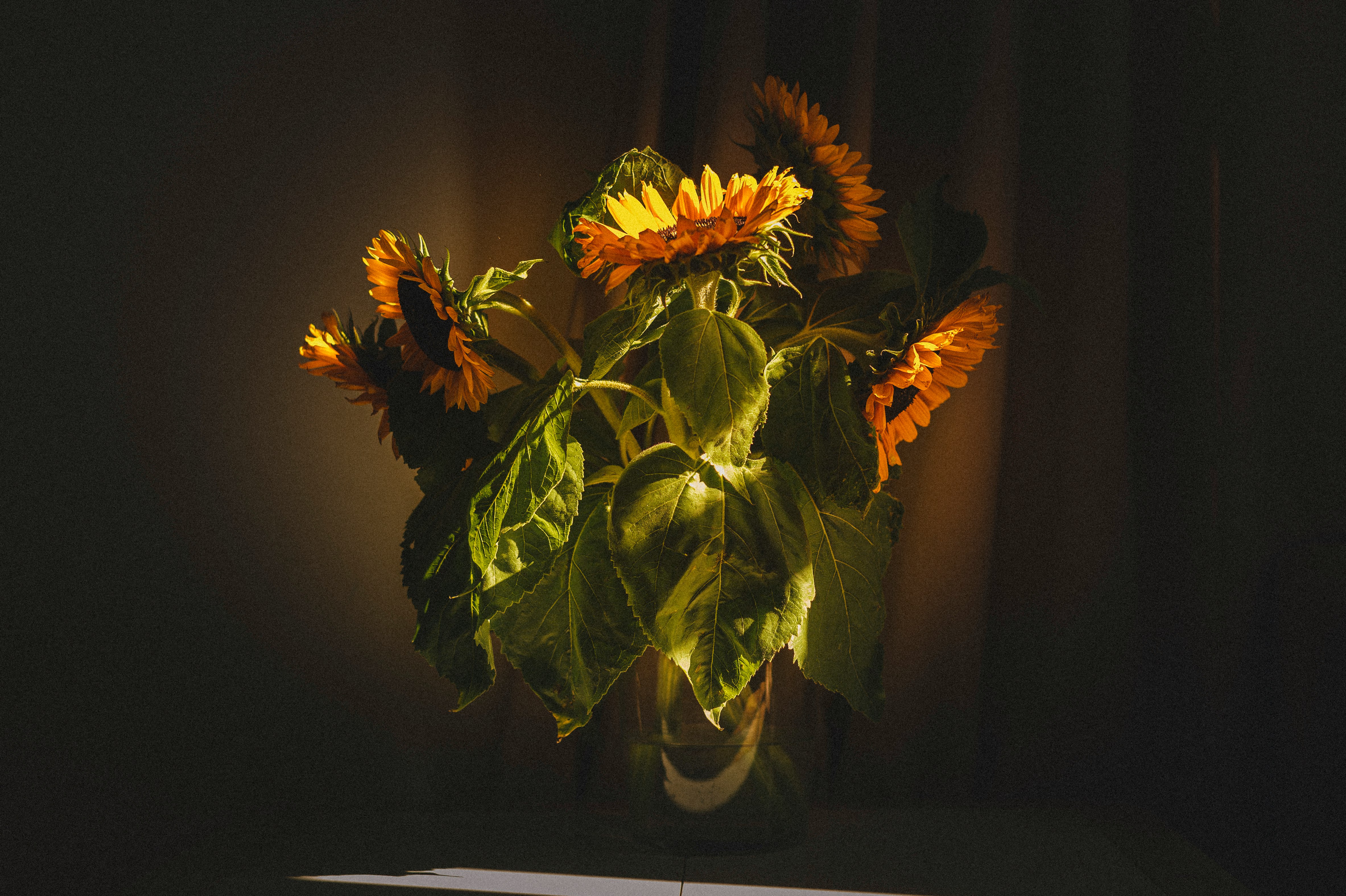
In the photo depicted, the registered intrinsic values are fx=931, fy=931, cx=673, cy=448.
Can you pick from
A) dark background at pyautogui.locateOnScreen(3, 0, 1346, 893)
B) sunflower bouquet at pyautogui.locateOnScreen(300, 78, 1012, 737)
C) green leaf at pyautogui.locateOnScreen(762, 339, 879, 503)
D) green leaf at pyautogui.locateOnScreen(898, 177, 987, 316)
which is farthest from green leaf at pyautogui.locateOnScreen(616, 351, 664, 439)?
dark background at pyautogui.locateOnScreen(3, 0, 1346, 893)

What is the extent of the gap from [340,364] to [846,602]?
0.45 metres

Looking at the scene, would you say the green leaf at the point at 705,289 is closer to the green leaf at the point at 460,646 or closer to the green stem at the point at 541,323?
the green stem at the point at 541,323

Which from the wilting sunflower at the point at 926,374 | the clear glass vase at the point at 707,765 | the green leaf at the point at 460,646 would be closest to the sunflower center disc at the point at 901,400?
the wilting sunflower at the point at 926,374

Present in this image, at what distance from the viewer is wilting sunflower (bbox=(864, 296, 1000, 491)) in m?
0.65

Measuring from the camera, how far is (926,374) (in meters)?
0.67

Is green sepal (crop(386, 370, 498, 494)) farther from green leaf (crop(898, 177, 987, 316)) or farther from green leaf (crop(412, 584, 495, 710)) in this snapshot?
green leaf (crop(898, 177, 987, 316))

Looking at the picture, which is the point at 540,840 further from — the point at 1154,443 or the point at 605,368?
the point at 1154,443

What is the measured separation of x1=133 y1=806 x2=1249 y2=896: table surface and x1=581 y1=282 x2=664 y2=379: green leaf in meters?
0.43

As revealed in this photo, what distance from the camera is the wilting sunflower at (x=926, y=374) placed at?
65cm

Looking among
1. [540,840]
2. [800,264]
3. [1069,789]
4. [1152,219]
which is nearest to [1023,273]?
[1152,219]

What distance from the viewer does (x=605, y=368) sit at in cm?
64

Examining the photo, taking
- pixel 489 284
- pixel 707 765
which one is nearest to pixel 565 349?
pixel 489 284

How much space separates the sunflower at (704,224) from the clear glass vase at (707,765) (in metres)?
0.34

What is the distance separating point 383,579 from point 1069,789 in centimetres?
81
